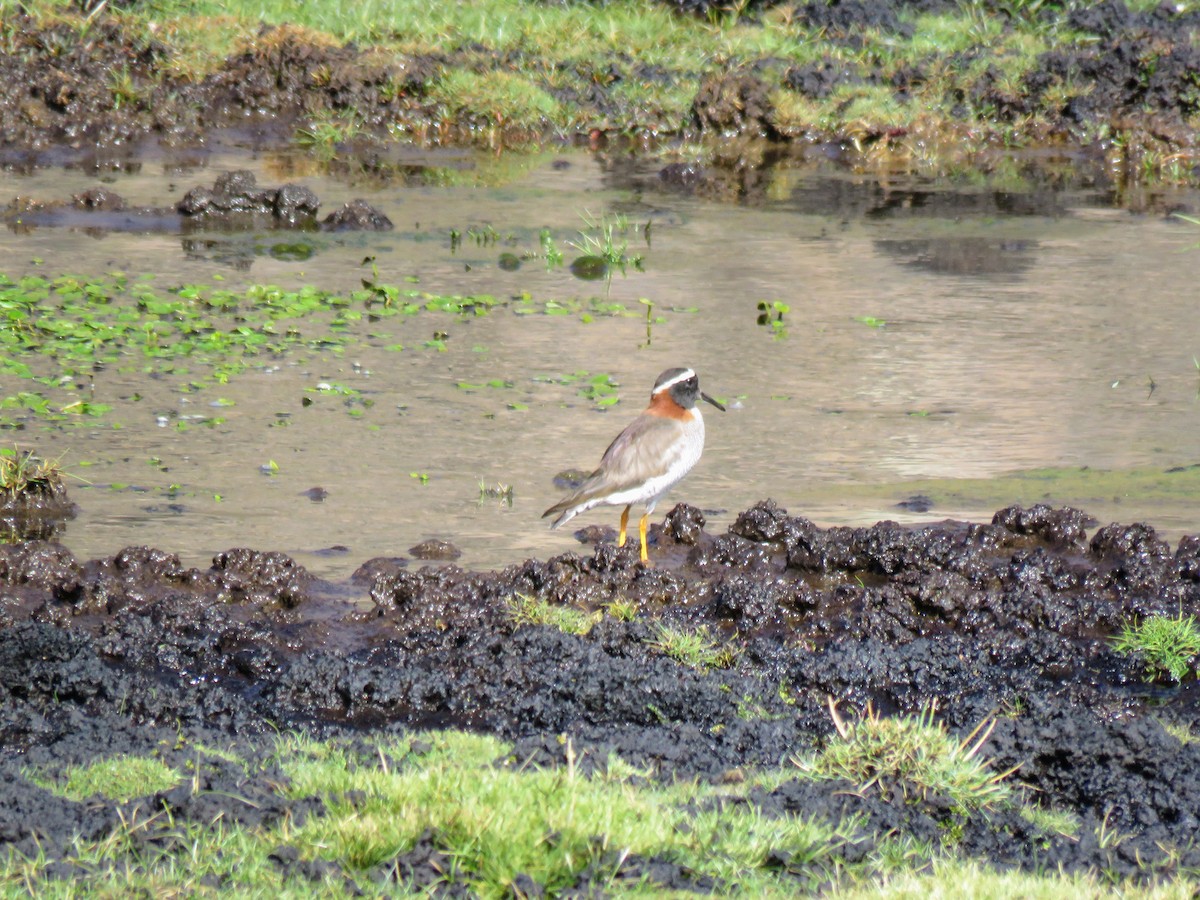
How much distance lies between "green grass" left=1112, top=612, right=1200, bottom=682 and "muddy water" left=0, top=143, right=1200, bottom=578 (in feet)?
5.30

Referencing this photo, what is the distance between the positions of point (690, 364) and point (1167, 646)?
5.02 metres

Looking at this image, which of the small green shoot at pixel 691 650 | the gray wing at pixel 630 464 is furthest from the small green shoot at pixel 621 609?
the gray wing at pixel 630 464

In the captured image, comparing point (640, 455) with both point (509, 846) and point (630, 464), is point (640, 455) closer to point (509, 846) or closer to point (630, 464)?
point (630, 464)

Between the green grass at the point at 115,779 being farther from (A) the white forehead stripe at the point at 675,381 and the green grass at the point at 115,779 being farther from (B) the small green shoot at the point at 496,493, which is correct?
(A) the white forehead stripe at the point at 675,381

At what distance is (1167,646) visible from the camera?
6.75m

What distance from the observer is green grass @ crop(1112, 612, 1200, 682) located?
6723mm

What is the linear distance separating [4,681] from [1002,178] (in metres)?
14.8

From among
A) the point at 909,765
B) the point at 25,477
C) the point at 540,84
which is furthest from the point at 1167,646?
the point at 540,84

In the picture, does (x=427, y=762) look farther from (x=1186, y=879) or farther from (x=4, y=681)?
(x=1186, y=879)

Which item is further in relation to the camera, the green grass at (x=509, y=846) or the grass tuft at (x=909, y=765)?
the grass tuft at (x=909, y=765)

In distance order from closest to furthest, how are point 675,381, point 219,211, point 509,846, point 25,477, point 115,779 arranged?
point 509,846, point 115,779, point 25,477, point 675,381, point 219,211

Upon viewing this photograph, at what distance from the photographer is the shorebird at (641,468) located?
7.84 metres

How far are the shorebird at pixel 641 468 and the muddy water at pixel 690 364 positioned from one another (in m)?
0.40

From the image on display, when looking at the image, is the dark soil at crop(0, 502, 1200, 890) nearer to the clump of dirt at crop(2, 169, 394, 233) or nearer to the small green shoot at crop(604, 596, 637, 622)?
the small green shoot at crop(604, 596, 637, 622)
